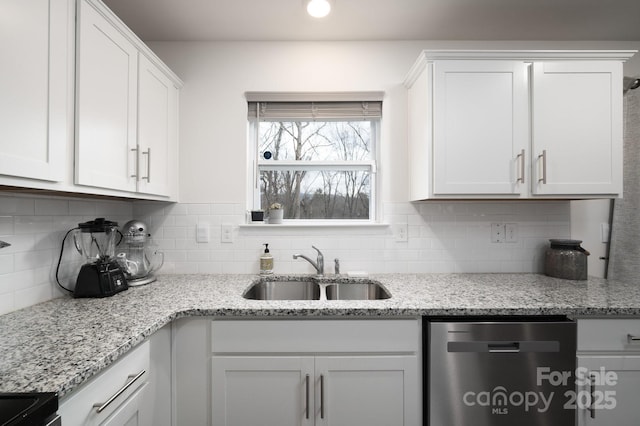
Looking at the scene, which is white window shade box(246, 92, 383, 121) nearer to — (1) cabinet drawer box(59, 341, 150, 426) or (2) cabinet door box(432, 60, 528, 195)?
(2) cabinet door box(432, 60, 528, 195)

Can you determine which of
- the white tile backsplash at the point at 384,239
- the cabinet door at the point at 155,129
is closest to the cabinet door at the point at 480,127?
the white tile backsplash at the point at 384,239

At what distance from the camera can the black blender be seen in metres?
1.46

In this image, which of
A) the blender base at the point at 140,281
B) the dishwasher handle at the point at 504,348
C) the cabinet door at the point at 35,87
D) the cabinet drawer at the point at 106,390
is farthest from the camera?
the blender base at the point at 140,281

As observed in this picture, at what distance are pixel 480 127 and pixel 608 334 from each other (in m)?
1.14

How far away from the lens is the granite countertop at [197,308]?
2.79 ft

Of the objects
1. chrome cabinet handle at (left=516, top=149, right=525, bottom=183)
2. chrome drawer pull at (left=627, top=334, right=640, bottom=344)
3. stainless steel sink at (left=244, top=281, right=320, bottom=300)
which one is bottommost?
chrome drawer pull at (left=627, top=334, right=640, bottom=344)

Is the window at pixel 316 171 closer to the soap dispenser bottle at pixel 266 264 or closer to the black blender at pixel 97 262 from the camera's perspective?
the soap dispenser bottle at pixel 266 264

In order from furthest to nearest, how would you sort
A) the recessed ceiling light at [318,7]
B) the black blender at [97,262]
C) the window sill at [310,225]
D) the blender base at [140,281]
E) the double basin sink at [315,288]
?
the window sill at [310,225] < the double basin sink at [315,288] < the blender base at [140,281] < the recessed ceiling light at [318,7] < the black blender at [97,262]

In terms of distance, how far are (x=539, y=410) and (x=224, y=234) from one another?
1912 mm

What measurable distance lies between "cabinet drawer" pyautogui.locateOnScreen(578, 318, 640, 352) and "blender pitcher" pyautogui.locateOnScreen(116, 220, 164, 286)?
2230 mm

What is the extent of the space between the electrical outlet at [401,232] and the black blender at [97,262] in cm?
163

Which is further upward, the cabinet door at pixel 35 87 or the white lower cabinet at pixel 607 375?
the cabinet door at pixel 35 87

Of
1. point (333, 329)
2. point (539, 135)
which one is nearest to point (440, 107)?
point (539, 135)

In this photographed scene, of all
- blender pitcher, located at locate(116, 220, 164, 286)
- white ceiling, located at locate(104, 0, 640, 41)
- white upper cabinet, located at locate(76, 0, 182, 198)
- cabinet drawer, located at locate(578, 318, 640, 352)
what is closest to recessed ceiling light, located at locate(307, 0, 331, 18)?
white ceiling, located at locate(104, 0, 640, 41)
